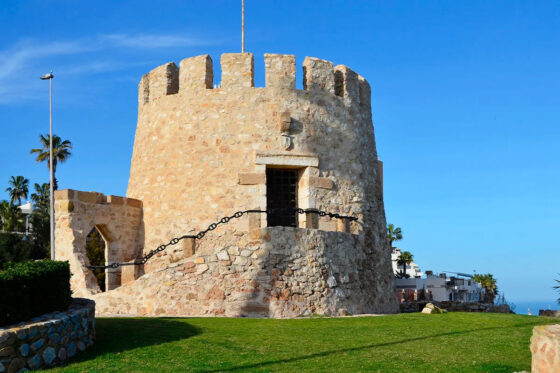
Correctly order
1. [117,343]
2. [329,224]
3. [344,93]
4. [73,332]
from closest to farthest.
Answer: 1. [73,332]
2. [117,343]
3. [329,224]
4. [344,93]

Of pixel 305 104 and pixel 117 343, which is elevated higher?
pixel 305 104

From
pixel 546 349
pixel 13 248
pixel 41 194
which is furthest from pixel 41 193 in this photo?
pixel 546 349

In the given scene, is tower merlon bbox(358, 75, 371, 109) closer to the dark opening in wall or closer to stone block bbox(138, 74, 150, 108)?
the dark opening in wall

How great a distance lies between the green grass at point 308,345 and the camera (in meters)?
8.87

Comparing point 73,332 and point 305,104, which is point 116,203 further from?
point 73,332

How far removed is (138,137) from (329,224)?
666 cm

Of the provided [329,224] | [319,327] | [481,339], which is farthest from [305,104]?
[481,339]

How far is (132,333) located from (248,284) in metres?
4.56

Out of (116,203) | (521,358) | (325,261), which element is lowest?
(521,358)

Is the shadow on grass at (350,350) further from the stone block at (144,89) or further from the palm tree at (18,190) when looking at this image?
the palm tree at (18,190)

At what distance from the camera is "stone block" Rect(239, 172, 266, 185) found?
1744 cm

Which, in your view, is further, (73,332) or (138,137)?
(138,137)

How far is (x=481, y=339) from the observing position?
11.2m

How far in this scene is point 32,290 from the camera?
29.7ft
